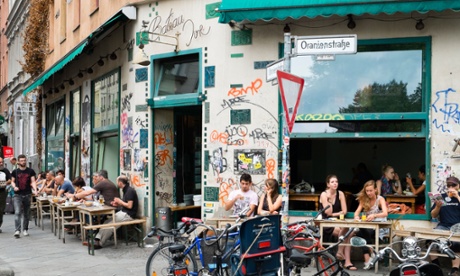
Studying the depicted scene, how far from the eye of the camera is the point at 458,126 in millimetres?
9477

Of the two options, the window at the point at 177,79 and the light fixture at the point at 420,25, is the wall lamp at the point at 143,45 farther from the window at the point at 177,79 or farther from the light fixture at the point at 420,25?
the light fixture at the point at 420,25

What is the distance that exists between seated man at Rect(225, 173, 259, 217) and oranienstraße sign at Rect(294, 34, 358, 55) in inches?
141

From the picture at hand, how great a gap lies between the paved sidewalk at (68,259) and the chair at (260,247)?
268 cm

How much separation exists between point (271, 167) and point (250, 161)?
44 cm

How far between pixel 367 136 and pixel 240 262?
4.34 meters

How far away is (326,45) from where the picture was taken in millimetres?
7137

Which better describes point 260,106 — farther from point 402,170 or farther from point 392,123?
point 402,170

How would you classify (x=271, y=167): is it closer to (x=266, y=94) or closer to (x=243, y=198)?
(x=243, y=198)

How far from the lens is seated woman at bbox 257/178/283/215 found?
9.95 m

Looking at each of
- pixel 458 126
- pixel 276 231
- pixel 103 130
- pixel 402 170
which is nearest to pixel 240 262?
pixel 276 231

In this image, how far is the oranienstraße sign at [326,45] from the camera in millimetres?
7109

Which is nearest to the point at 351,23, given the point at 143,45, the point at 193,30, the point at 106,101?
the point at 193,30

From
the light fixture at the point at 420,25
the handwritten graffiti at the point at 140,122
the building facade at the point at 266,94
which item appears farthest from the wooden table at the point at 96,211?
the light fixture at the point at 420,25

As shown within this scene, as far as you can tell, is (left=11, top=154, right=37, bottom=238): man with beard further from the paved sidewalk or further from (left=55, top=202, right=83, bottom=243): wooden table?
(left=55, top=202, right=83, bottom=243): wooden table
